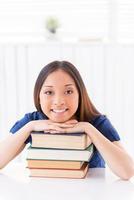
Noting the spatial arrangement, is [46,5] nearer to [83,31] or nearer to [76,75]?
[83,31]

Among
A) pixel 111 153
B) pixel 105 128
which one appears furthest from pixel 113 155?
pixel 105 128

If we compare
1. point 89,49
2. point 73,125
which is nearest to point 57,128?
point 73,125

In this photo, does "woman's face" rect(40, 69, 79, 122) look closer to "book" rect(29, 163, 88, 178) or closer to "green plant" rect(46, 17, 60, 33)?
"book" rect(29, 163, 88, 178)

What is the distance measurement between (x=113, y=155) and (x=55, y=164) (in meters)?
0.19

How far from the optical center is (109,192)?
1.19 meters

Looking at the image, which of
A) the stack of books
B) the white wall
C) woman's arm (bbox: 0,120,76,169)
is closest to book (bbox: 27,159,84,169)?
the stack of books

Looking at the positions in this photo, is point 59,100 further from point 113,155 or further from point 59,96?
point 113,155

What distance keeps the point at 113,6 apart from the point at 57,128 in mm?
1910

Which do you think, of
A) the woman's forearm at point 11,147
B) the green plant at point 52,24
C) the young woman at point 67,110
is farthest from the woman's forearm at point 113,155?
the green plant at point 52,24

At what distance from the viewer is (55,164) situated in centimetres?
132

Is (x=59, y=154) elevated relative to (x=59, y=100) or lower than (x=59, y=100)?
lower

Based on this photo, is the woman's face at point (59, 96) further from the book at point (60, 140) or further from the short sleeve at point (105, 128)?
the short sleeve at point (105, 128)

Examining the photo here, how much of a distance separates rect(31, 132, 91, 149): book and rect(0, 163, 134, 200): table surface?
4.2 inches

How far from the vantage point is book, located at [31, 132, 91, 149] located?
1.29 m
